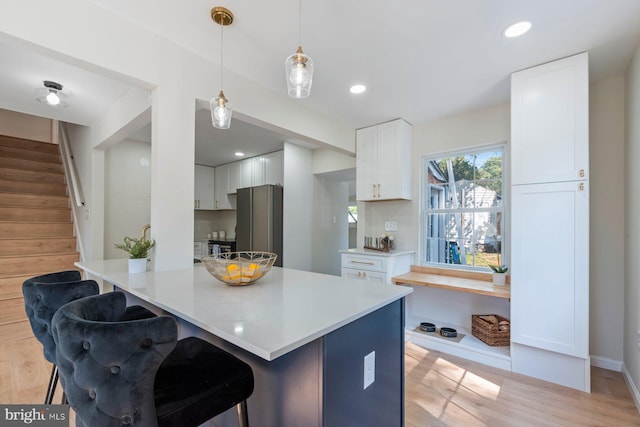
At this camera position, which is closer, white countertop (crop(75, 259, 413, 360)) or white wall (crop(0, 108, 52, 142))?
white countertop (crop(75, 259, 413, 360))

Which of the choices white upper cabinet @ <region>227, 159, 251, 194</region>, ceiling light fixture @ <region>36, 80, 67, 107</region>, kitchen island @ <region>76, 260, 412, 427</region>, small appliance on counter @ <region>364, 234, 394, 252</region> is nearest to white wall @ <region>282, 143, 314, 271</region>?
white upper cabinet @ <region>227, 159, 251, 194</region>

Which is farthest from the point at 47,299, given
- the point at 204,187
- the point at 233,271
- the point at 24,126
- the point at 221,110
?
the point at 24,126

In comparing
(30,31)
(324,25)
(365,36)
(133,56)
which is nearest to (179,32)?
(133,56)

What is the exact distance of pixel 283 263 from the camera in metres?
4.42

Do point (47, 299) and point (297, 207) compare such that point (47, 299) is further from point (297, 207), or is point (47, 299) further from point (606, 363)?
point (606, 363)

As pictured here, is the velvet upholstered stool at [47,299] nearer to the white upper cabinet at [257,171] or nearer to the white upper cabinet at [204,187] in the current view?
the white upper cabinet at [257,171]

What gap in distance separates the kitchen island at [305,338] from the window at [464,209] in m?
2.13

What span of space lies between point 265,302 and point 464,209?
2791mm

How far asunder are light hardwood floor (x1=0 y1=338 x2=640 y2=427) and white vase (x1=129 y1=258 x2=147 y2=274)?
1.11 metres

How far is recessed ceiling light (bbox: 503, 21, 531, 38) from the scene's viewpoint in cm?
182

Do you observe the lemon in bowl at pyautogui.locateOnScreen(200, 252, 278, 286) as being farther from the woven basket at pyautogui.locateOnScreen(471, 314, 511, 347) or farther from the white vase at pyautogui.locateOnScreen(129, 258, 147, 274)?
the woven basket at pyautogui.locateOnScreen(471, 314, 511, 347)

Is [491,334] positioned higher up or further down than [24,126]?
further down

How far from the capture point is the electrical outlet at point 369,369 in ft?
3.92

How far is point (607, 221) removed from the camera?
96.5 inches
